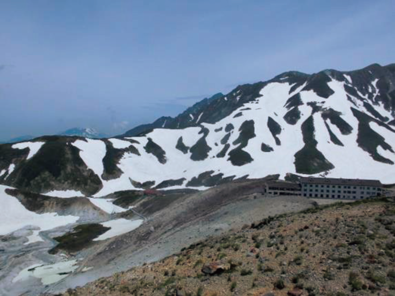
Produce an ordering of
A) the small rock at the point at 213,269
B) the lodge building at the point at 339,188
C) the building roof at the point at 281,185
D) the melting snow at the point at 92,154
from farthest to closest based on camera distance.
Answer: the melting snow at the point at 92,154
the lodge building at the point at 339,188
the building roof at the point at 281,185
the small rock at the point at 213,269

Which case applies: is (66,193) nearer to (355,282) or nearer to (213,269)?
(213,269)

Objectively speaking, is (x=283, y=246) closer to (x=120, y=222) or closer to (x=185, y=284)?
(x=185, y=284)

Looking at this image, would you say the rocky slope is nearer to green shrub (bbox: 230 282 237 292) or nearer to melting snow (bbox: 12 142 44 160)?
green shrub (bbox: 230 282 237 292)

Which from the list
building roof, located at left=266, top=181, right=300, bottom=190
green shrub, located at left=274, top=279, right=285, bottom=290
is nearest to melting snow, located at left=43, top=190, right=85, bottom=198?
building roof, located at left=266, top=181, right=300, bottom=190

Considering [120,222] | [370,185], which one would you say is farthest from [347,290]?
[370,185]

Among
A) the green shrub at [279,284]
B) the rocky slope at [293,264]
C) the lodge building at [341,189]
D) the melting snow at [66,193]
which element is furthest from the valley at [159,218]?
the lodge building at [341,189]

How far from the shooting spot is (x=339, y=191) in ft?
347

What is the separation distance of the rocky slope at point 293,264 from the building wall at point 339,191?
77148 millimetres

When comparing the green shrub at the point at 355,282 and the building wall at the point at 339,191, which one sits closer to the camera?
the green shrub at the point at 355,282

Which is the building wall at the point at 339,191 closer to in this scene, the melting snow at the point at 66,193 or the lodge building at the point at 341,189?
the lodge building at the point at 341,189

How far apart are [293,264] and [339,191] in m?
93.7

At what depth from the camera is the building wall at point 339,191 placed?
104 m

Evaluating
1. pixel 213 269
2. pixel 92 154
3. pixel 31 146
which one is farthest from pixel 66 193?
pixel 213 269

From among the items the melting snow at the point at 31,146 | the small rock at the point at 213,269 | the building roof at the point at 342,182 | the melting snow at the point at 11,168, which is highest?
the melting snow at the point at 31,146
